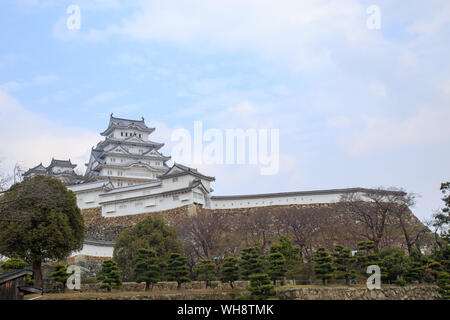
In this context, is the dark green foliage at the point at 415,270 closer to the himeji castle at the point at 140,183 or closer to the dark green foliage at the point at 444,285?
the dark green foliage at the point at 444,285

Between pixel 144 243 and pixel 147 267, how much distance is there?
2041 mm

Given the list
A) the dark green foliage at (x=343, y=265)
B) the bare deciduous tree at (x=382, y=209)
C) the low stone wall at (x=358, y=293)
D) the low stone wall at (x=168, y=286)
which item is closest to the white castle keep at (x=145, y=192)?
the bare deciduous tree at (x=382, y=209)

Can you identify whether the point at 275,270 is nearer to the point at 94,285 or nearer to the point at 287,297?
the point at 287,297

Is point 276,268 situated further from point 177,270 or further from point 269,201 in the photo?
point 269,201

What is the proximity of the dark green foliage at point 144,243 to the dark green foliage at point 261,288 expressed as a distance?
5.78 metres

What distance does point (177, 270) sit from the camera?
69.5 ft

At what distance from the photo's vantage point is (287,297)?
64.5 ft

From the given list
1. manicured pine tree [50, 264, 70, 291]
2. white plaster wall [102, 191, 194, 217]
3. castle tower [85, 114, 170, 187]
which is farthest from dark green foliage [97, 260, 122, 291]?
castle tower [85, 114, 170, 187]

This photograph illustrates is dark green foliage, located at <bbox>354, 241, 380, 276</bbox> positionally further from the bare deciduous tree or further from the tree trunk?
the tree trunk

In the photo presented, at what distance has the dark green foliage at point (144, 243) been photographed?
2341 centimetres

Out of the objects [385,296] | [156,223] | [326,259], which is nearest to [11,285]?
[156,223]

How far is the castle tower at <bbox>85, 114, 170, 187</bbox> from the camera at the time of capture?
159 ft

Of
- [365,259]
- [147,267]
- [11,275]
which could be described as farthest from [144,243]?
[365,259]

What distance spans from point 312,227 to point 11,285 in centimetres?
2000
